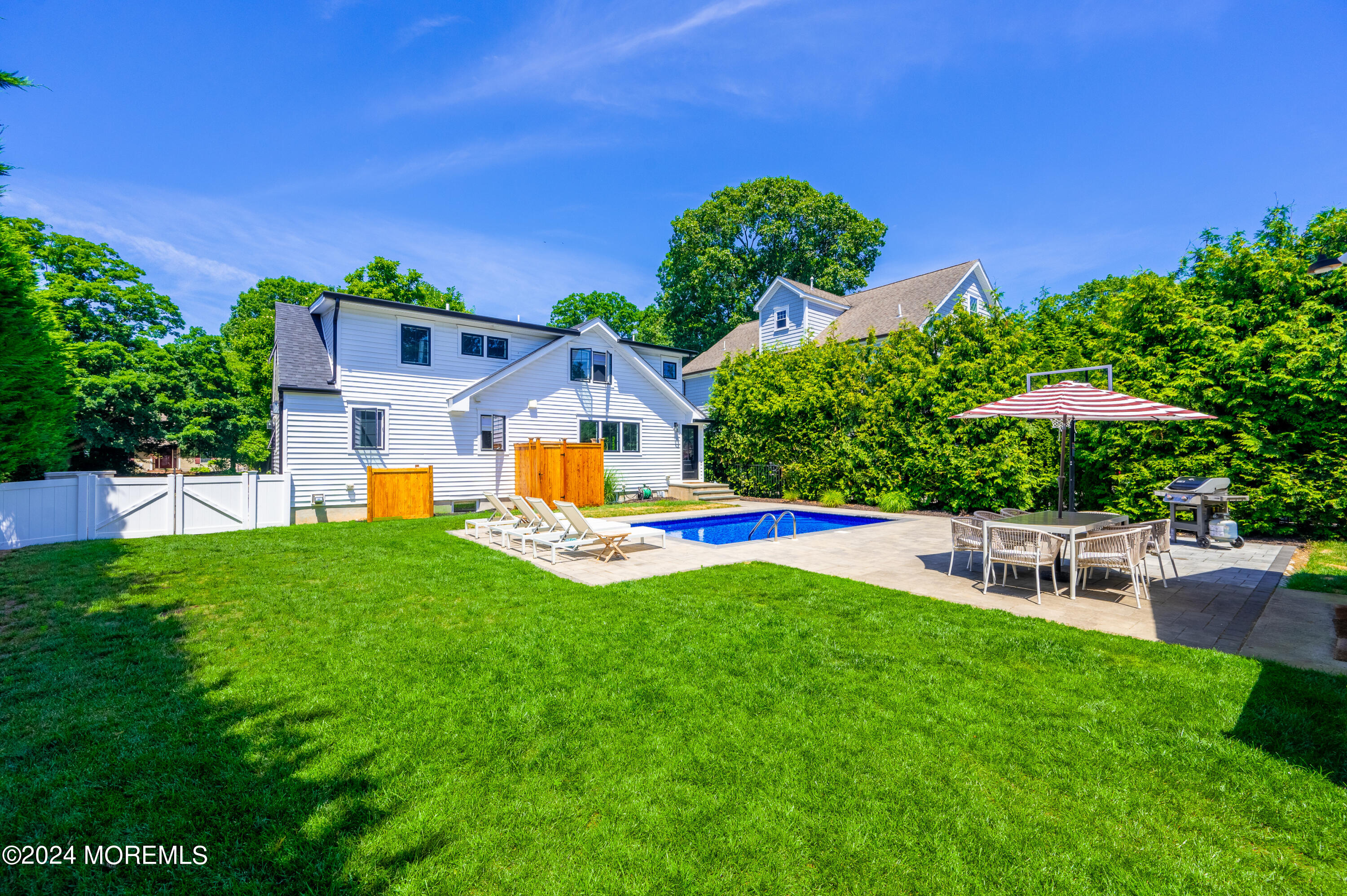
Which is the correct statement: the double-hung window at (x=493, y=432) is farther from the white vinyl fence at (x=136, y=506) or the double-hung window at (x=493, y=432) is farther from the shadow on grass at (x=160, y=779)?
the shadow on grass at (x=160, y=779)

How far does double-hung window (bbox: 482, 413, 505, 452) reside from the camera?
18922 mm

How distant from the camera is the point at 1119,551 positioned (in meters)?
6.72

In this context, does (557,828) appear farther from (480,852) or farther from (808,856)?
(808,856)

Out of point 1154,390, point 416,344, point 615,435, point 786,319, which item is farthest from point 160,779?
point 786,319

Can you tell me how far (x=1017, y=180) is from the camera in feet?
56.7

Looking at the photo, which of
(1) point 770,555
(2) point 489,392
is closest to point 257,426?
(2) point 489,392

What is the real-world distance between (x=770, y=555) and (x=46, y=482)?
14238 millimetres

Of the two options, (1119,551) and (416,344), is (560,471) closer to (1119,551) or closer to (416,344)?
(416,344)

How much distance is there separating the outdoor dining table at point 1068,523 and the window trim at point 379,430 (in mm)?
16592

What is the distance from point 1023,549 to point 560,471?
14.3m

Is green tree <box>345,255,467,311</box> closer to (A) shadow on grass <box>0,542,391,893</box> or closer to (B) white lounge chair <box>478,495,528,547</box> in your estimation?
(B) white lounge chair <box>478,495,528,547</box>

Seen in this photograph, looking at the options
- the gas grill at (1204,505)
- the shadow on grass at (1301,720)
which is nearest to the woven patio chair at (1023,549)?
the shadow on grass at (1301,720)

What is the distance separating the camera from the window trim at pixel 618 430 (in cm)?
2091

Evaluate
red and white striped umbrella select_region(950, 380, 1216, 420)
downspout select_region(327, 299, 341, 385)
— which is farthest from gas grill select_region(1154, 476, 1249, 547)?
downspout select_region(327, 299, 341, 385)
